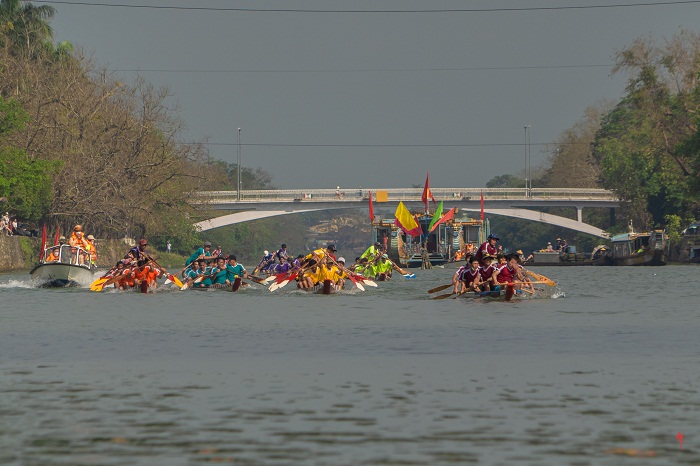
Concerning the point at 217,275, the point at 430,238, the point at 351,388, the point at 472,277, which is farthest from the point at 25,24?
the point at 351,388

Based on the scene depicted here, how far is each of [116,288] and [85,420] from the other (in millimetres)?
31980

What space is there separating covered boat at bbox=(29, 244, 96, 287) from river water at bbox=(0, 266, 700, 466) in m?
14.0

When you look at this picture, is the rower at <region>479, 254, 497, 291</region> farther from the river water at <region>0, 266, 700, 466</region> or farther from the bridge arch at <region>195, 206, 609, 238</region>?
the bridge arch at <region>195, 206, 609, 238</region>

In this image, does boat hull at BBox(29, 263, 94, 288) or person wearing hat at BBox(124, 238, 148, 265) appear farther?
boat hull at BBox(29, 263, 94, 288)

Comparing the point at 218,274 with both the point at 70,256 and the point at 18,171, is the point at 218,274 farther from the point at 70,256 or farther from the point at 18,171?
the point at 18,171

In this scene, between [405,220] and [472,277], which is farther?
[405,220]

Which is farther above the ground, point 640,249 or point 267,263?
point 267,263

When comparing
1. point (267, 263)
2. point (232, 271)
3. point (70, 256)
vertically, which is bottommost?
point (267, 263)

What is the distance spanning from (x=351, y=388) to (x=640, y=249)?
81517 millimetres

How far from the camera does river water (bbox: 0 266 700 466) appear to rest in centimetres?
1338

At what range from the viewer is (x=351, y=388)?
18141mm

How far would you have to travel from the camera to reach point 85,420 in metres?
15.3

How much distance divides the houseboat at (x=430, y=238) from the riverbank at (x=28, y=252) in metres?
18.6

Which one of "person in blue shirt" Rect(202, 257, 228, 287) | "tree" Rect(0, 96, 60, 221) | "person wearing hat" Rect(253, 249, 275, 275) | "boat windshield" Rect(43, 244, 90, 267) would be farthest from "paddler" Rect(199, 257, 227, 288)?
"tree" Rect(0, 96, 60, 221)
